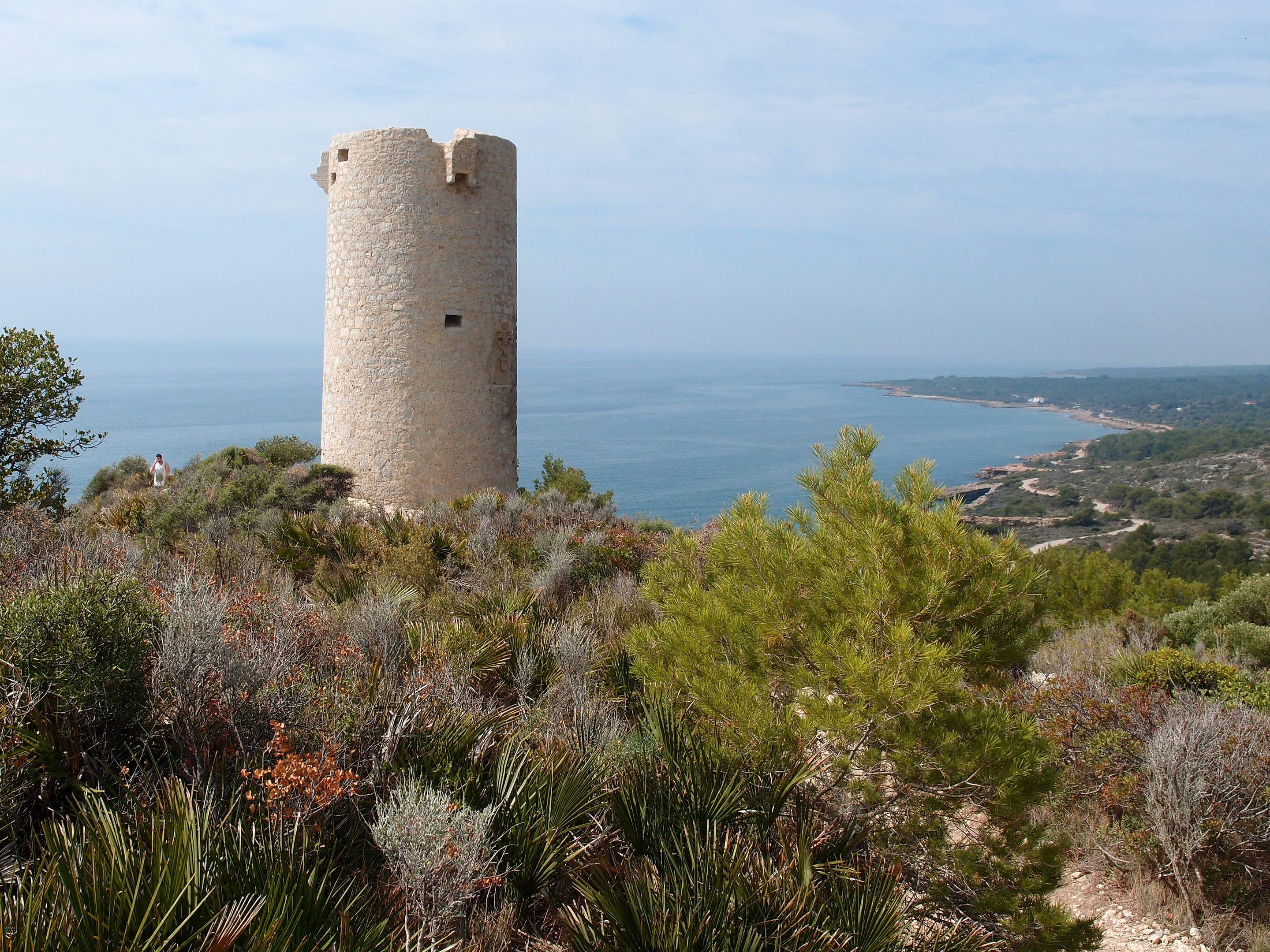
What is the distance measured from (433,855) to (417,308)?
9340 millimetres

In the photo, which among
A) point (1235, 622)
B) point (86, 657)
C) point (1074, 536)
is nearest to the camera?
point (86, 657)

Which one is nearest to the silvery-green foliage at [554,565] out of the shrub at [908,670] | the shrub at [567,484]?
the shrub at [567,484]

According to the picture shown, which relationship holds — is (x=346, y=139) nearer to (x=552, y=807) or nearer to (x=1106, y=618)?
(x=552, y=807)

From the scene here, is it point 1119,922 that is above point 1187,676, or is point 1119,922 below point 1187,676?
below

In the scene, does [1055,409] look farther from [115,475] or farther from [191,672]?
[191,672]

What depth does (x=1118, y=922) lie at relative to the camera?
4934 mm

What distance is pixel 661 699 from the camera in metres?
4.34

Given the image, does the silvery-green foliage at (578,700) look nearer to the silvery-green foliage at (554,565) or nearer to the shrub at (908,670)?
the shrub at (908,670)

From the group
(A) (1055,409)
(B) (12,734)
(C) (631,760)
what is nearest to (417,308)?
(C) (631,760)

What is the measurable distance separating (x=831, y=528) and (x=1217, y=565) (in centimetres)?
2133

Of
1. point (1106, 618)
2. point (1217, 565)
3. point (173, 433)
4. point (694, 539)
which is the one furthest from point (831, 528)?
point (173, 433)

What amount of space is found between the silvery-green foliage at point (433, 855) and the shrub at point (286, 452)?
10.8 metres

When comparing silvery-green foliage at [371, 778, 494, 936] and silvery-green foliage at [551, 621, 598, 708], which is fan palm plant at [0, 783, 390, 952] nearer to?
silvery-green foliage at [371, 778, 494, 936]

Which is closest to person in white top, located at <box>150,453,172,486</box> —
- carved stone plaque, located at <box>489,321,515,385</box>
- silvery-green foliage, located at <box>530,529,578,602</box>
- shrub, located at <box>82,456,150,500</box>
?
shrub, located at <box>82,456,150,500</box>
